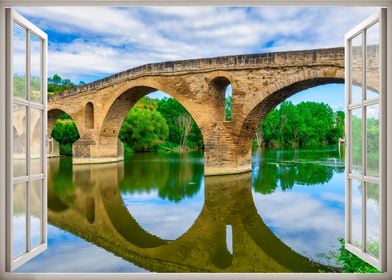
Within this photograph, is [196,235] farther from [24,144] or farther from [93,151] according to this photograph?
[93,151]

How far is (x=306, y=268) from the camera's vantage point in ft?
14.7

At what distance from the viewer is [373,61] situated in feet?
7.66

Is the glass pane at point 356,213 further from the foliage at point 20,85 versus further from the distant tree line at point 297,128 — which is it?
the distant tree line at point 297,128

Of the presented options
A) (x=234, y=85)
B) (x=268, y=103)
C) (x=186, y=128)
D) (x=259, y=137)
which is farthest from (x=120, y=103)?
(x=259, y=137)

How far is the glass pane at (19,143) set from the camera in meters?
2.36

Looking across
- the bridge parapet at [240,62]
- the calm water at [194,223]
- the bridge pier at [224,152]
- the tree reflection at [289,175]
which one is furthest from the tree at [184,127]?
the bridge pier at [224,152]

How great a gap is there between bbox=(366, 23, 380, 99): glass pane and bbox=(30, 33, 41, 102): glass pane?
2.03 metres

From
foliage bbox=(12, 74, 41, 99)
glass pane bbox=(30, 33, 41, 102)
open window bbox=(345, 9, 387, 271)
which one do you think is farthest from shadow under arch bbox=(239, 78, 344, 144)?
foliage bbox=(12, 74, 41, 99)

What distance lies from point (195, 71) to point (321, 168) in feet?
17.6

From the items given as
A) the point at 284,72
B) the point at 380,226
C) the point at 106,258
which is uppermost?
the point at 284,72

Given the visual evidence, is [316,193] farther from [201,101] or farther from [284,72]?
[201,101]

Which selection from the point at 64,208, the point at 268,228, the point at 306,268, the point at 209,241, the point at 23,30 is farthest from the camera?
the point at 64,208

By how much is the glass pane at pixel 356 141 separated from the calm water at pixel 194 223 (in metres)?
2.31

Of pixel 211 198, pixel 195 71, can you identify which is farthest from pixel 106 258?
pixel 195 71
